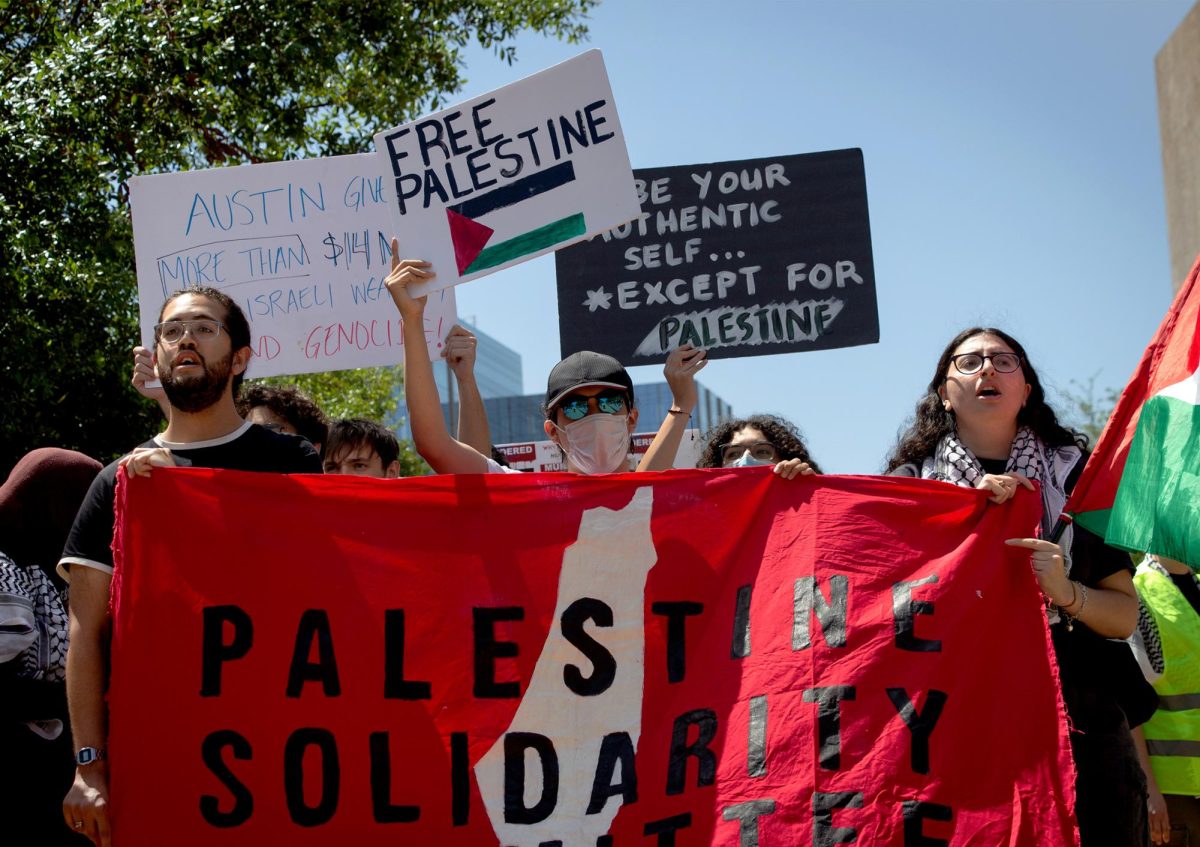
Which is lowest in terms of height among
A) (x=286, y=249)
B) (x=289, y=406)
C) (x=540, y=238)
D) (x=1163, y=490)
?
(x=1163, y=490)

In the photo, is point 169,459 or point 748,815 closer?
point 748,815

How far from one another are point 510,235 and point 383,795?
1.74m

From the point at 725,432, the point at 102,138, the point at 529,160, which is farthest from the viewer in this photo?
the point at 102,138

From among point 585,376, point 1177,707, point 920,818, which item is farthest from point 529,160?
point 1177,707

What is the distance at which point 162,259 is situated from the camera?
16.1ft

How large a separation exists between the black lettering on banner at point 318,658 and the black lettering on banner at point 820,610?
1167 millimetres

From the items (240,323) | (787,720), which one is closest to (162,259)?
(240,323)

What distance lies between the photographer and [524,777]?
3137 mm

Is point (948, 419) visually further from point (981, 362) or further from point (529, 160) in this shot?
point (529, 160)

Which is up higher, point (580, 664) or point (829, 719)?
point (580, 664)

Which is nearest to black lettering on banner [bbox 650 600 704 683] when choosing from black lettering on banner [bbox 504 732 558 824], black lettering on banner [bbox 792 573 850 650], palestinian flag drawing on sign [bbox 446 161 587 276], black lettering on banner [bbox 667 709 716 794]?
black lettering on banner [bbox 667 709 716 794]

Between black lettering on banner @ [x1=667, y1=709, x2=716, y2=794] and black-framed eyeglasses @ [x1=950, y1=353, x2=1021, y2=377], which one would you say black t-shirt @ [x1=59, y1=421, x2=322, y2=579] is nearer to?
black lettering on banner @ [x1=667, y1=709, x2=716, y2=794]

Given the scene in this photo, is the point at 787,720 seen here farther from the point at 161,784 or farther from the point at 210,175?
the point at 210,175

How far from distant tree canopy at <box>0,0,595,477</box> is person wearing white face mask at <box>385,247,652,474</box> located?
360 cm
